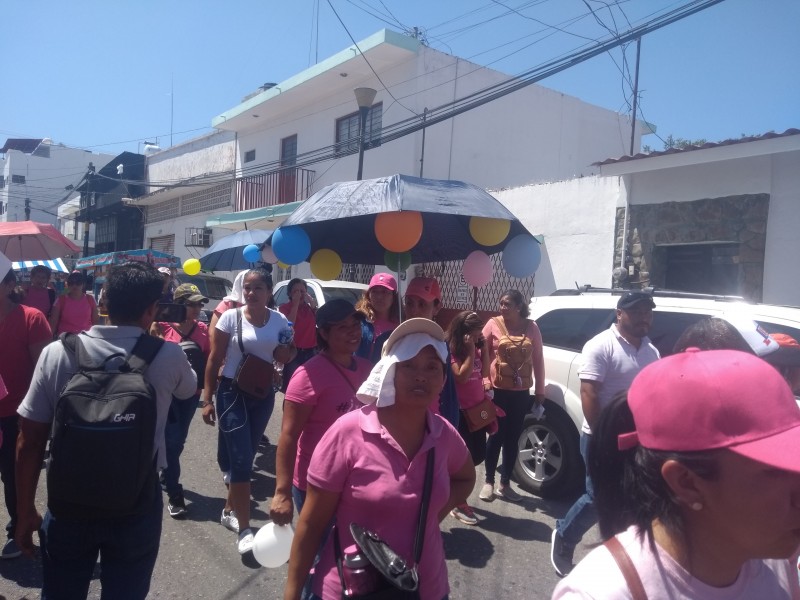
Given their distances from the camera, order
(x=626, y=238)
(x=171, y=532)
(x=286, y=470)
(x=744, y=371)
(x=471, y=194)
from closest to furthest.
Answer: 1. (x=744, y=371)
2. (x=286, y=470)
3. (x=471, y=194)
4. (x=171, y=532)
5. (x=626, y=238)

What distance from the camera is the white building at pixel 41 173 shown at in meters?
50.9

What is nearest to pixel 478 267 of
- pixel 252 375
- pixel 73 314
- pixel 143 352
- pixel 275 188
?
pixel 252 375

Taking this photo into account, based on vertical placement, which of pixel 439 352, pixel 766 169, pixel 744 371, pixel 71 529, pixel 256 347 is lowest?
pixel 71 529

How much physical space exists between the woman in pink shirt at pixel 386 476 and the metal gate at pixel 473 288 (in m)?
8.64

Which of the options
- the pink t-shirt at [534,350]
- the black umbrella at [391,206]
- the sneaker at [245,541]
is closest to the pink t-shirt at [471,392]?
the pink t-shirt at [534,350]

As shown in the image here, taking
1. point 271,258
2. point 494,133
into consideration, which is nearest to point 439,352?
point 271,258

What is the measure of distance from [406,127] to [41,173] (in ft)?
161

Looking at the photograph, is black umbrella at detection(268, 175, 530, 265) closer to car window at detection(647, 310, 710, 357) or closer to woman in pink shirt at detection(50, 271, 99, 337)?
car window at detection(647, 310, 710, 357)

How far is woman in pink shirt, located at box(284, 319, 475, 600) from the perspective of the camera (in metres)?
2.09

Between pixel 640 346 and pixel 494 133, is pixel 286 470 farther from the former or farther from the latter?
pixel 494 133

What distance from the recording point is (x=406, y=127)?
13.9 m

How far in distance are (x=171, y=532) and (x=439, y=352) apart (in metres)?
3.24

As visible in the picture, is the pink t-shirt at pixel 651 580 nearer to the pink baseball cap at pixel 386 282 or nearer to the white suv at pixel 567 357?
the pink baseball cap at pixel 386 282

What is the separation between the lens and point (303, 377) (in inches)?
115
